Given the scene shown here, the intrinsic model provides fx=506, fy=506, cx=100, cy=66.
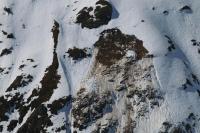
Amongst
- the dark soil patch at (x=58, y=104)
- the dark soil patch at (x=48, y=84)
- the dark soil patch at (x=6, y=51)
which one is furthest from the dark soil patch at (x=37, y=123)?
the dark soil patch at (x=6, y=51)

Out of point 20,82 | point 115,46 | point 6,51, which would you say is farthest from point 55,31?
point 115,46

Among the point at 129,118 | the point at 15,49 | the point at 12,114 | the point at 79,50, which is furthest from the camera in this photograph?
the point at 15,49

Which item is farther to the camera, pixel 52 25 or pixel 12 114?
pixel 52 25

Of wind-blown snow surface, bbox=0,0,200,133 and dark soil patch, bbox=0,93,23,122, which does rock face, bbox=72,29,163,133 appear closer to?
wind-blown snow surface, bbox=0,0,200,133

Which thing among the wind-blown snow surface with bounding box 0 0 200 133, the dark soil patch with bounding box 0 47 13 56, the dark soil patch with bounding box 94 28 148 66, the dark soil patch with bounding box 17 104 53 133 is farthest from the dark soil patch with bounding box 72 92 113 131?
the dark soil patch with bounding box 0 47 13 56

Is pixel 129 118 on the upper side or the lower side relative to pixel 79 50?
lower

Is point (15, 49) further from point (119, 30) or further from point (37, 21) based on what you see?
point (119, 30)

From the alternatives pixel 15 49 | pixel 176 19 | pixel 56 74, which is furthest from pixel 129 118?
pixel 15 49
